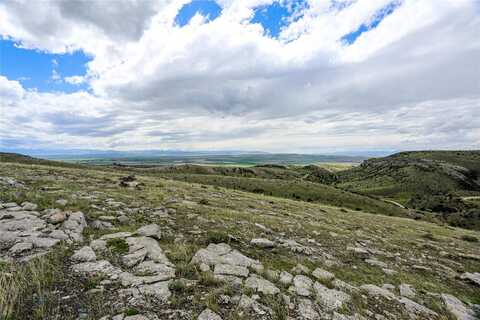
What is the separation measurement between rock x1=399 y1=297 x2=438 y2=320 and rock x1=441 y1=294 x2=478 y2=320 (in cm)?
78

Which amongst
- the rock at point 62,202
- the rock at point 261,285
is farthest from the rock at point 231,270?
the rock at point 62,202

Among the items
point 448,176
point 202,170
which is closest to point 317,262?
point 202,170

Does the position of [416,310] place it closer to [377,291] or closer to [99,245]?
[377,291]

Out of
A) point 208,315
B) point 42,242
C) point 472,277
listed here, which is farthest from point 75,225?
point 472,277

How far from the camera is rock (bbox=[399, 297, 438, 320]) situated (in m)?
6.09

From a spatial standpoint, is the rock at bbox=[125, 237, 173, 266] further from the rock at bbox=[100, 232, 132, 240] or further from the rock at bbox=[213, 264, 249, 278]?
the rock at bbox=[213, 264, 249, 278]

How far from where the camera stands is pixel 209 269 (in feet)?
21.3

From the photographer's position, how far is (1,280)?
15.2ft

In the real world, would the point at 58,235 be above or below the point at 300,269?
above

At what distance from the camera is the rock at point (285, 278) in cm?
639

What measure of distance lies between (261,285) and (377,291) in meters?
3.53

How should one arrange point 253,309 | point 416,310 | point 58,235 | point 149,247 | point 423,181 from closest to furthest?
point 253,309 < point 416,310 < point 149,247 < point 58,235 < point 423,181

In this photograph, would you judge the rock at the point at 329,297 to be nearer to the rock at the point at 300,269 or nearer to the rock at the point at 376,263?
the rock at the point at 300,269

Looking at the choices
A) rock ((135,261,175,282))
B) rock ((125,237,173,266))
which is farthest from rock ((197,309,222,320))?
rock ((125,237,173,266))
